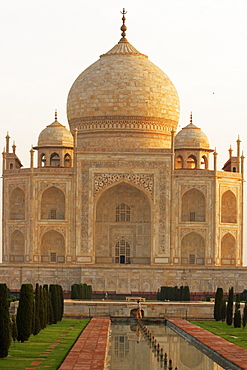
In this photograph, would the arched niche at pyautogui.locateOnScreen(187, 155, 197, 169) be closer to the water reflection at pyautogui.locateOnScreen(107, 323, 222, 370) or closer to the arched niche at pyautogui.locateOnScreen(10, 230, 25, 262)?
the arched niche at pyautogui.locateOnScreen(10, 230, 25, 262)

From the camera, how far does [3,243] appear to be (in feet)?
129

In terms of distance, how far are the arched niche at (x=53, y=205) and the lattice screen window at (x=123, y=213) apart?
2.51 m

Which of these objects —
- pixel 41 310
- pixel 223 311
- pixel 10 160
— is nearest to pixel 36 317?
pixel 41 310

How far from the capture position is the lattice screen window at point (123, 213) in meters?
40.0

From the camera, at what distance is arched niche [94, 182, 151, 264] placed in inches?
1560

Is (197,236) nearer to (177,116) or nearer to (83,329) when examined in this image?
(177,116)

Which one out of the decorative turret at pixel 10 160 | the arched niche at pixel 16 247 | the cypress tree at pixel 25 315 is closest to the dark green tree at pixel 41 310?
the cypress tree at pixel 25 315

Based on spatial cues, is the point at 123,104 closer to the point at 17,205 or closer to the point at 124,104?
the point at 124,104

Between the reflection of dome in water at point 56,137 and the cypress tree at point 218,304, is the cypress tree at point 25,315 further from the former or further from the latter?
the reflection of dome in water at point 56,137

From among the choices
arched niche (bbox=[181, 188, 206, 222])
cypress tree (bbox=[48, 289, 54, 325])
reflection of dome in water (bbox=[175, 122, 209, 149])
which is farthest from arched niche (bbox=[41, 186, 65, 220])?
cypress tree (bbox=[48, 289, 54, 325])

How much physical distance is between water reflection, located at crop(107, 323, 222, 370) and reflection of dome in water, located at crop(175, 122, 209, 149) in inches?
713

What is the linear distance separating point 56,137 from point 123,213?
4547 millimetres

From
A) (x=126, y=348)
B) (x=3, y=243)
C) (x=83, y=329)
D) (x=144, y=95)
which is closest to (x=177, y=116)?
(x=144, y=95)

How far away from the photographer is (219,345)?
62.5ft
